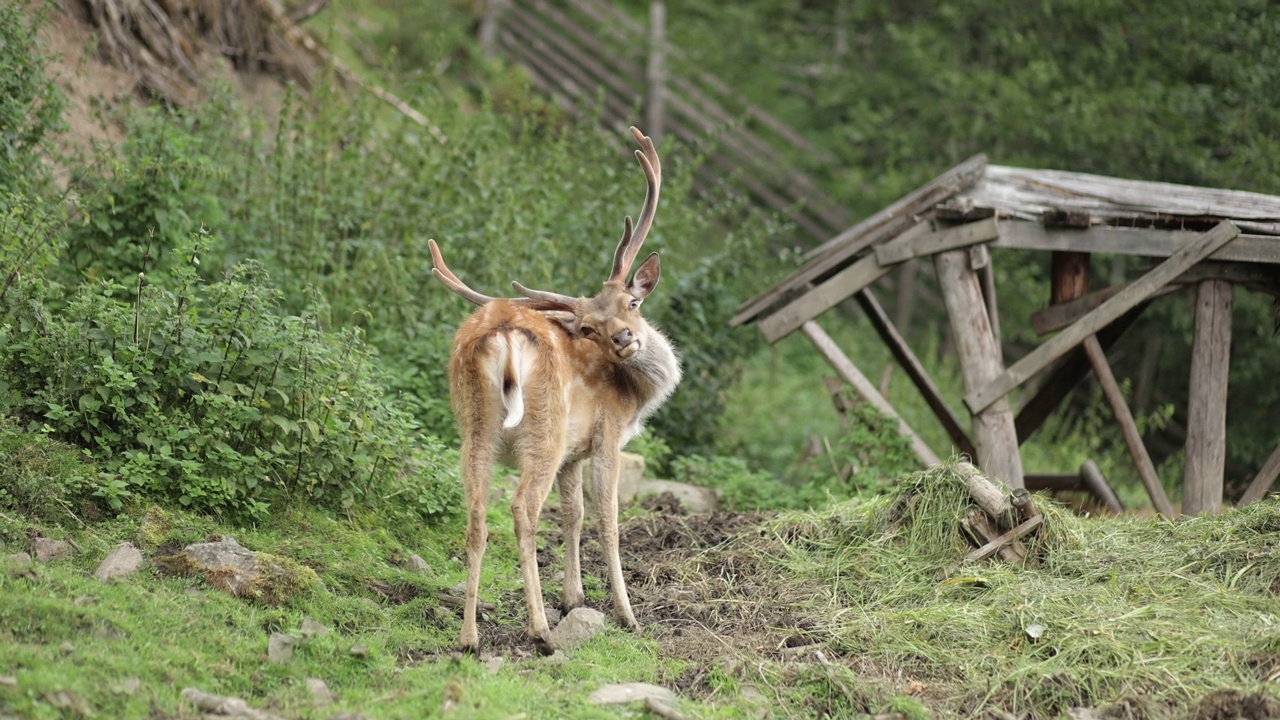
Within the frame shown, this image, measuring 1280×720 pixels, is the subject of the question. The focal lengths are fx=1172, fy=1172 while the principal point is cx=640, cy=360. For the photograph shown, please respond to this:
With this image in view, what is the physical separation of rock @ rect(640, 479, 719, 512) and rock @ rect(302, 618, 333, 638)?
3.81 m

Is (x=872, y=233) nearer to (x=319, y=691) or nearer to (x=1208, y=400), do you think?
(x=1208, y=400)

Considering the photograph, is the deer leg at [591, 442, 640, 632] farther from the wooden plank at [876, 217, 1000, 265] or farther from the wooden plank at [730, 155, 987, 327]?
the wooden plank at [730, 155, 987, 327]

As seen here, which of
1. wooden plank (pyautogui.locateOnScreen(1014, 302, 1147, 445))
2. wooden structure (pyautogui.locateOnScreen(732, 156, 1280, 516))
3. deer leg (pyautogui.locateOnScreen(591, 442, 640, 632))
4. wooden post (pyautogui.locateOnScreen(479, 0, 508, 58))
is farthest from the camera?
wooden post (pyautogui.locateOnScreen(479, 0, 508, 58))

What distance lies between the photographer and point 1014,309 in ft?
48.7

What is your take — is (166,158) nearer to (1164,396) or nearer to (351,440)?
(351,440)

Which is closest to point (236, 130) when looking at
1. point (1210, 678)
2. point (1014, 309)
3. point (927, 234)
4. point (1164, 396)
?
point (927, 234)

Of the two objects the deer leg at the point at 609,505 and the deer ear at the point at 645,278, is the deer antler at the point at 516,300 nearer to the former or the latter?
the deer ear at the point at 645,278

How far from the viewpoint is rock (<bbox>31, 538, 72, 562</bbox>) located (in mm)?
5438

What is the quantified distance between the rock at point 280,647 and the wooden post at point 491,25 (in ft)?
56.1

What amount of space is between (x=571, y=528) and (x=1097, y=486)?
5.56m

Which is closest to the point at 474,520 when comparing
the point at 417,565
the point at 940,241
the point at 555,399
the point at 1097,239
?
the point at 555,399

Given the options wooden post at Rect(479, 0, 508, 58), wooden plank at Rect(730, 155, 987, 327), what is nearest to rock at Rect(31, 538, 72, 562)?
wooden plank at Rect(730, 155, 987, 327)

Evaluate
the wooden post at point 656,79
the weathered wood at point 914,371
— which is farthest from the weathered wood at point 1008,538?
the wooden post at point 656,79

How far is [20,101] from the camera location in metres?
7.49
